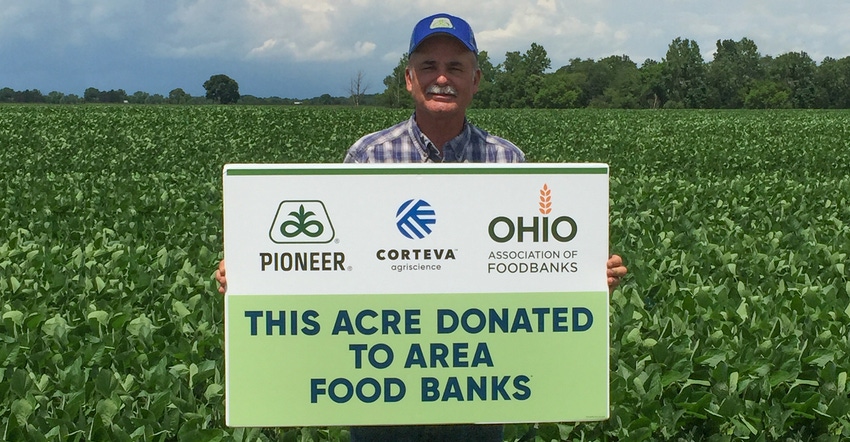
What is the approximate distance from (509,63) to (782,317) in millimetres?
112970

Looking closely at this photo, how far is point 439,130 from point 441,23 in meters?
0.37

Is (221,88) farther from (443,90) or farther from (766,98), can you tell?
(443,90)

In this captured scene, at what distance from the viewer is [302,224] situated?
2395mm

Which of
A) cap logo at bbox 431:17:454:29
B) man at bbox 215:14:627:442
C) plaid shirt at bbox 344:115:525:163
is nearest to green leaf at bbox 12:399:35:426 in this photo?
man at bbox 215:14:627:442

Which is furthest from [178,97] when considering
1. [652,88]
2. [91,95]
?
[652,88]

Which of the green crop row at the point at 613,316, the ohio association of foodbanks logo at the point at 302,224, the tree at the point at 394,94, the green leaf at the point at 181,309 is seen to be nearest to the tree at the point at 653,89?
the tree at the point at 394,94

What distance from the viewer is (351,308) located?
95.4 inches

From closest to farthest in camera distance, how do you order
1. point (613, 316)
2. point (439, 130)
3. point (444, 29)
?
point (444, 29) → point (439, 130) → point (613, 316)

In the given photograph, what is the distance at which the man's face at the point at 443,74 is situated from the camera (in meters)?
2.70

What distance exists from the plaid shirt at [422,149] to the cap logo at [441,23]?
1.16 feet

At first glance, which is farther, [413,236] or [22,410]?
[22,410]

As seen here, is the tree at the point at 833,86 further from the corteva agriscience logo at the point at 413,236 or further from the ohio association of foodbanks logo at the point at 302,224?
the ohio association of foodbanks logo at the point at 302,224

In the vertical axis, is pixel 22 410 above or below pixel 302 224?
below

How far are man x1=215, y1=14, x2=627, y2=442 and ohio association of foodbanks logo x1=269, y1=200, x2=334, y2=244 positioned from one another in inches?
9.9
